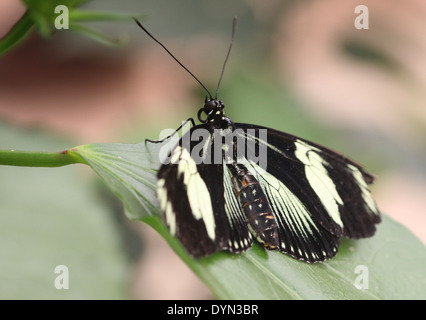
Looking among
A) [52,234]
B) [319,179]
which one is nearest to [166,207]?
[319,179]

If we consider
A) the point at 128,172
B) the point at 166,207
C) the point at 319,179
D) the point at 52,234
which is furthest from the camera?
the point at 52,234

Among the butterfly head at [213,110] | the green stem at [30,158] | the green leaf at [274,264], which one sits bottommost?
the green leaf at [274,264]

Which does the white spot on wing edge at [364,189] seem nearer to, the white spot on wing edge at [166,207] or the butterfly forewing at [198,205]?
the butterfly forewing at [198,205]

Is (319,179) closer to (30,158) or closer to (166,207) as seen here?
(166,207)

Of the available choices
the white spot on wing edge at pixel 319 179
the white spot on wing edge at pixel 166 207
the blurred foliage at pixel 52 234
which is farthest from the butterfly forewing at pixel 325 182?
the blurred foliage at pixel 52 234

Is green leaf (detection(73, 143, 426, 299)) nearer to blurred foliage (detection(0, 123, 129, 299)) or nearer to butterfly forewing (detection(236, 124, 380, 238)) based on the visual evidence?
butterfly forewing (detection(236, 124, 380, 238))

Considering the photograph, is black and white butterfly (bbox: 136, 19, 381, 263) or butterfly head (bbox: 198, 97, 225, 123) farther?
butterfly head (bbox: 198, 97, 225, 123)

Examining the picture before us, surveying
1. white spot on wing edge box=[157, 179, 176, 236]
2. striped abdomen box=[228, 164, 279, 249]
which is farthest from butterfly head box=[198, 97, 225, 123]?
white spot on wing edge box=[157, 179, 176, 236]
